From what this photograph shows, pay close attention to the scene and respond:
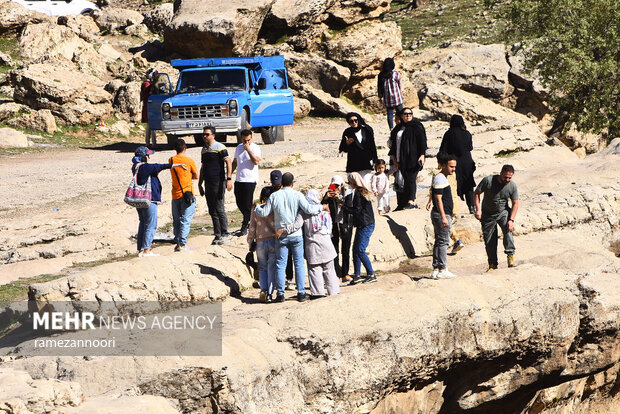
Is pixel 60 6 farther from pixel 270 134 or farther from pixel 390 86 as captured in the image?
pixel 390 86

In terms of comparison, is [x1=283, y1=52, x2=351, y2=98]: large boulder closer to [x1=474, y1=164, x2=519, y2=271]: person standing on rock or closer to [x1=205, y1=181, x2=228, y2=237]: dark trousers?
[x1=205, y1=181, x2=228, y2=237]: dark trousers

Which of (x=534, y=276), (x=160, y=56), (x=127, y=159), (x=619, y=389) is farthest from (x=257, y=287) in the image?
(x=160, y=56)

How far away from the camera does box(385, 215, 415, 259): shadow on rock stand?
11672mm

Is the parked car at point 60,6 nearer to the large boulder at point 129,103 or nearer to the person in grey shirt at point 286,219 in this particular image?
the large boulder at point 129,103

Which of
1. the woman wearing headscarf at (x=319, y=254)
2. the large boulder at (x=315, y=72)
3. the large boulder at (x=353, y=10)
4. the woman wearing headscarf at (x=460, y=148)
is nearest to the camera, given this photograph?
the woman wearing headscarf at (x=319, y=254)

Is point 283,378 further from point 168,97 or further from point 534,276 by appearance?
point 168,97

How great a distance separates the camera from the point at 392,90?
16.6 meters

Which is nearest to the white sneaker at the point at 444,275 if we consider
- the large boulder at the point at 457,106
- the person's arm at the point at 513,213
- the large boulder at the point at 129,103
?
the person's arm at the point at 513,213

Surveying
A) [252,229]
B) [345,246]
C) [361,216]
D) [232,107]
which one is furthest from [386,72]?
[252,229]

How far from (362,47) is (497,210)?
777 inches

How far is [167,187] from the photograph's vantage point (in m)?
15.3

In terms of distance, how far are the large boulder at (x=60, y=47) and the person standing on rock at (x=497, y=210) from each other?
20.3 metres

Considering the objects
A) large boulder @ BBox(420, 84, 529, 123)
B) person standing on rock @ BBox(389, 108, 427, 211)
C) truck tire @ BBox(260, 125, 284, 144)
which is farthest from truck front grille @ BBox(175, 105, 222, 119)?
large boulder @ BBox(420, 84, 529, 123)

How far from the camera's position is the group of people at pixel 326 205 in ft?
29.1
